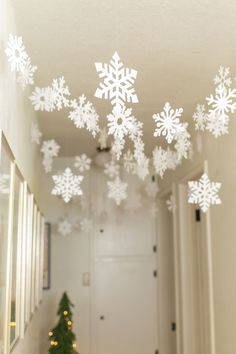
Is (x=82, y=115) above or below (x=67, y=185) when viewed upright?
above

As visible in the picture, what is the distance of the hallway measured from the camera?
1.74 m

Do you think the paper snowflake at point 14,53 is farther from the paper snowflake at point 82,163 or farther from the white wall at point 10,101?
the paper snowflake at point 82,163

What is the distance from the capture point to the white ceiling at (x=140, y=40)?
5.99ft

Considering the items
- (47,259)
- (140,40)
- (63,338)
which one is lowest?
(63,338)

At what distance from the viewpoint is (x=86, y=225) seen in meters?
4.43

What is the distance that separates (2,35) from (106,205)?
338cm

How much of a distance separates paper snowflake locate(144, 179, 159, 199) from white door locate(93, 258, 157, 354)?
727mm

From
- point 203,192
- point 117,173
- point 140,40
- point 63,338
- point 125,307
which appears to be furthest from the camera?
point 125,307

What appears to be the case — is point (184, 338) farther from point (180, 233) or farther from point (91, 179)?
point (91, 179)

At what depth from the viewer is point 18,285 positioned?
6.86 ft

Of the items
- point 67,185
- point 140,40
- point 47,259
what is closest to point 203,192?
point 67,185

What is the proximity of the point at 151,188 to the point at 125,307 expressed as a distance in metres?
1.31

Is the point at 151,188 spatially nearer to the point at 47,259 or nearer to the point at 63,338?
the point at 47,259

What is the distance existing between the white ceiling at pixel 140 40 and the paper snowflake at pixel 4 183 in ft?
2.41
